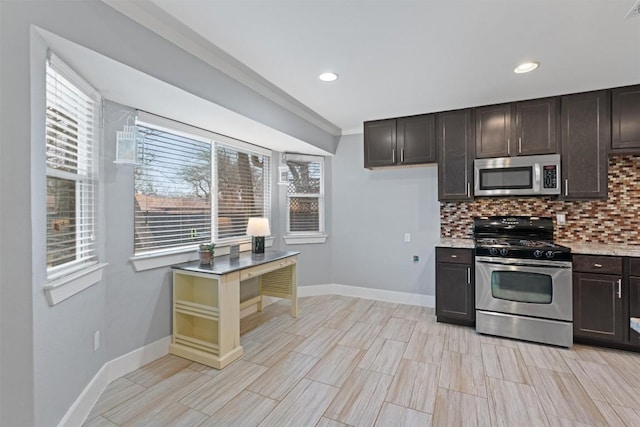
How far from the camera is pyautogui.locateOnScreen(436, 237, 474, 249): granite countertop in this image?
3.40m

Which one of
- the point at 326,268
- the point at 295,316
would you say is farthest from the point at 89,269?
the point at 326,268

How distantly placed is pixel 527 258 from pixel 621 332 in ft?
3.30

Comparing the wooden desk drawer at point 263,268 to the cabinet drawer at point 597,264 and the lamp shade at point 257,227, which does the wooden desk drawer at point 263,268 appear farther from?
the cabinet drawer at point 597,264

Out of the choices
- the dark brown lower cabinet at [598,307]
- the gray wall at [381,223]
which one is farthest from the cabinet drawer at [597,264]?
the gray wall at [381,223]

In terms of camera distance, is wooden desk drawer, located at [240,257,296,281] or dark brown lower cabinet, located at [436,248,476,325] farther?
dark brown lower cabinet, located at [436,248,476,325]

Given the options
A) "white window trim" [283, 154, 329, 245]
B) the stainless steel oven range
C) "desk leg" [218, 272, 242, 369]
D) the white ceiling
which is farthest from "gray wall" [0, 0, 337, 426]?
the stainless steel oven range

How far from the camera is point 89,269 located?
200 cm

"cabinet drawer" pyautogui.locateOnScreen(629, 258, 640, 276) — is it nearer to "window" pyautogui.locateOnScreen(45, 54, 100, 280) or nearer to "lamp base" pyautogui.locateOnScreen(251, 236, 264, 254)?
"lamp base" pyautogui.locateOnScreen(251, 236, 264, 254)

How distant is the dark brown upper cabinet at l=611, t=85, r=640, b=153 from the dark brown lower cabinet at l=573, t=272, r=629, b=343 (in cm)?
133

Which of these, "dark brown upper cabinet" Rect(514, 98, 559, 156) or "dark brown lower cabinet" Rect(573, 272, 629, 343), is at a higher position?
"dark brown upper cabinet" Rect(514, 98, 559, 156)

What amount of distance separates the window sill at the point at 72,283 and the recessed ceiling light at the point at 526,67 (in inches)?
145

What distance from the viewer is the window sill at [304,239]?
14.5ft

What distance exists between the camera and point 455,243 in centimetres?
357

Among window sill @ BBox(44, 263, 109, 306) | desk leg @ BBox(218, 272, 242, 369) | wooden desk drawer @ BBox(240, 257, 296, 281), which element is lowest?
desk leg @ BBox(218, 272, 242, 369)
